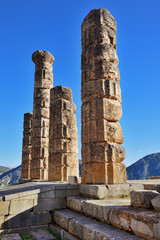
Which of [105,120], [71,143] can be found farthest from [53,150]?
[105,120]

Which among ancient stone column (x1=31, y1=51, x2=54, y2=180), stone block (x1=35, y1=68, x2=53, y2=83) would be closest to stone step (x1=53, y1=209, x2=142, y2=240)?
ancient stone column (x1=31, y1=51, x2=54, y2=180)

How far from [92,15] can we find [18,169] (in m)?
67.1

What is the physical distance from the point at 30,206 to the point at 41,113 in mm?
9728

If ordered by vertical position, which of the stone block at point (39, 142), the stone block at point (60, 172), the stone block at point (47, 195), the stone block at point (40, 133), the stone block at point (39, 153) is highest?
the stone block at point (40, 133)

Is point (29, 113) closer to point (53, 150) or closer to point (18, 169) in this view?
point (53, 150)

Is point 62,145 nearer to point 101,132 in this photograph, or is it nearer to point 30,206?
point 101,132

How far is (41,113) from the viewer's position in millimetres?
15414

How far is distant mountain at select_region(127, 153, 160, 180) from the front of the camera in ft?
174

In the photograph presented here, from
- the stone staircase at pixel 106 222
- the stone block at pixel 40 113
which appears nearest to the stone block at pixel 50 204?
the stone staircase at pixel 106 222

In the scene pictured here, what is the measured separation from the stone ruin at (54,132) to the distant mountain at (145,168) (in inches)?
1721

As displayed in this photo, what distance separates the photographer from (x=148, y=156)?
5769cm

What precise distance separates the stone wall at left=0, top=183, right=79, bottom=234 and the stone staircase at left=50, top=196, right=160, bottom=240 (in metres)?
0.44

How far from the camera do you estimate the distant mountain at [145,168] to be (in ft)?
174

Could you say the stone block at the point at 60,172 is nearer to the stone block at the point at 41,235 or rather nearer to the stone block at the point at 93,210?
the stone block at the point at 41,235
